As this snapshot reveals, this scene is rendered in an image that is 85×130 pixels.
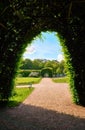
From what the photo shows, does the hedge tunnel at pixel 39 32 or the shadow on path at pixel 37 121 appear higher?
the hedge tunnel at pixel 39 32

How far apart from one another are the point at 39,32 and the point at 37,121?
586 centimetres

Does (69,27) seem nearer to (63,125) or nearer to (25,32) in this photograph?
(25,32)

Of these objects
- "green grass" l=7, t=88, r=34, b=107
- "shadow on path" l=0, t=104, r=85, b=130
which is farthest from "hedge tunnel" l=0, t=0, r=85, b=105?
"shadow on path" l=0, t=104, r=85, b=130

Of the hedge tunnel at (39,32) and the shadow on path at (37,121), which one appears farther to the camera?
the hedge tunnel at (39,32)

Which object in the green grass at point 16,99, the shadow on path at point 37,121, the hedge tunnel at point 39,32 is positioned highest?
the hedge tunnel at point 39,32

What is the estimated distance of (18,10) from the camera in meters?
12.7

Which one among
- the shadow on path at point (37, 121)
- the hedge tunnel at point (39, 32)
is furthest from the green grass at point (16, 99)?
the shadow on path at point (37, 121)

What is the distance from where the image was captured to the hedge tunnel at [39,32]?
12656 mm

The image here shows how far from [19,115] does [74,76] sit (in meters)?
4.13

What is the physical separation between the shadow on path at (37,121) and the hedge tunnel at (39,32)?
2983 mm

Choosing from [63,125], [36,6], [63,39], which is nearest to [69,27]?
[63,39]

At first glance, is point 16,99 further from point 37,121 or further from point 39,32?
point 37,121

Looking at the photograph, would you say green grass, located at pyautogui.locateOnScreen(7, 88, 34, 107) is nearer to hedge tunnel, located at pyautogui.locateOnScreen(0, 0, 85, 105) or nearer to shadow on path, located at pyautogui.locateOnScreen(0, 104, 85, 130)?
hedge tunnel, located at pyautogui.locateOnScreen(0, 0, 85, 105)

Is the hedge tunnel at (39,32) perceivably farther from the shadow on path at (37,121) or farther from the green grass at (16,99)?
the shadow on path at (37,121)
